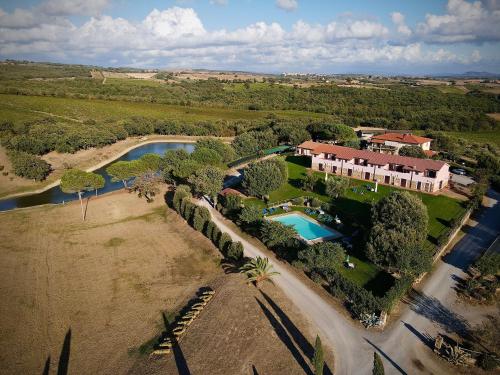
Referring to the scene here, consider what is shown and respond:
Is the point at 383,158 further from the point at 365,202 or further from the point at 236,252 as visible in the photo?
the point at 236,252

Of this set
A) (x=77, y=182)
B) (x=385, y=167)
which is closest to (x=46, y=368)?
(x=77, y=182)

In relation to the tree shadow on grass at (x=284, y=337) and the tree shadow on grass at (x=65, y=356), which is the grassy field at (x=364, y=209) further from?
the tree shadow on grass at (x=65, y=356)

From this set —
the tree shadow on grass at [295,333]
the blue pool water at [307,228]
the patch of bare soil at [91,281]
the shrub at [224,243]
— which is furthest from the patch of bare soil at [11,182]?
the tree shadow on grass at [295,333]

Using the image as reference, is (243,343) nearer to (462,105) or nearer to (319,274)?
(319,274)

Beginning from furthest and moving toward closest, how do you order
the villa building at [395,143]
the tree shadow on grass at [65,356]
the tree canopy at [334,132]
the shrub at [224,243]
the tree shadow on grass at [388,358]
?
1. the tree canopy at [334,132]
2. the villa building at [395,143]
3. the shrub at [224,243]
4. the tree shadow on grass at [65,356]
5. the tree shadow on grass at [388,358]

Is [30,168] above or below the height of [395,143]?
below

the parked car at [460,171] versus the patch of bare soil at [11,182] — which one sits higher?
the parked car at [460,171]
